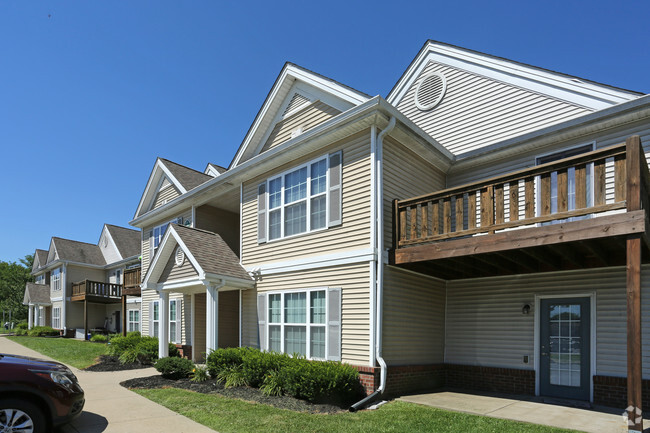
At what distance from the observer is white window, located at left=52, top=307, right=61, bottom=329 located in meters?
34.6

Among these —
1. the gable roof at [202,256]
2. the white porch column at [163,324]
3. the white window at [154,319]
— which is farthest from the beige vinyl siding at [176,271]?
the white window at [154,319]

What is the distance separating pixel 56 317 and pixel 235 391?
32.4 metres

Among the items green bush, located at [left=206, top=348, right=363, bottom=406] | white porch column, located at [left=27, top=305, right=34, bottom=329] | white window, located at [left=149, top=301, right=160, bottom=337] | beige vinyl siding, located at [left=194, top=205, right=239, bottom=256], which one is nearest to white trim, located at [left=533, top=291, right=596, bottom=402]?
green bush, located at [left=206, top=348, right=363, bottom=406]

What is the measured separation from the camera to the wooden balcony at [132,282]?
2060 cm

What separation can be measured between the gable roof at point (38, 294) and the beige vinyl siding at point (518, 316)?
122 feet

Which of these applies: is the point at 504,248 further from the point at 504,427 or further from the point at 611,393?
the point at 611,393

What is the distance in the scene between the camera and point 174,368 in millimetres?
11430

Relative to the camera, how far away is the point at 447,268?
10016mm

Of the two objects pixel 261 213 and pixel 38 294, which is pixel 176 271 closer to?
pixel 261 213

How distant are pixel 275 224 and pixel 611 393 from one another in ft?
27.8

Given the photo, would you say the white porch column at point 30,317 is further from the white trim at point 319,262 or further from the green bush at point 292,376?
the green bush at point 292,376

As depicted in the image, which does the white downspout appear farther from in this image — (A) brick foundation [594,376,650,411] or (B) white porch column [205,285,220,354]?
(B) white porch column [205,285,220,354]

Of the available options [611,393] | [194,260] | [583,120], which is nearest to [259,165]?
[194,260]

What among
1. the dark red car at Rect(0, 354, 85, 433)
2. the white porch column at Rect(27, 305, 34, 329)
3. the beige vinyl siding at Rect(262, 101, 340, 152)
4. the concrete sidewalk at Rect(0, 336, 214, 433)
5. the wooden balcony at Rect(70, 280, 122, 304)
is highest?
the beige vinyl siding at Rect(262, 101, 340, 152)
